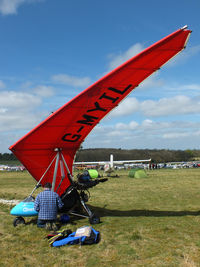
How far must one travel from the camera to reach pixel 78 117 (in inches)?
255

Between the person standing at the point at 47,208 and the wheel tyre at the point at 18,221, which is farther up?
the person standing at the point at 47,208

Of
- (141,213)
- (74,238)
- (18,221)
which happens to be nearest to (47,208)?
(74,238)

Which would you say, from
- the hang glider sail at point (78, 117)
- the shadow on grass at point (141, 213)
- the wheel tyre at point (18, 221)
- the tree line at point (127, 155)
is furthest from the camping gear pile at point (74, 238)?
the tree line at point (127, 155)

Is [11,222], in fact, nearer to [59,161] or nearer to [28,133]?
[59,161]

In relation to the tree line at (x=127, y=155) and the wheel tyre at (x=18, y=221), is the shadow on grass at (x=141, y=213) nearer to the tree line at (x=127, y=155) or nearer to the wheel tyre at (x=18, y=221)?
the wheel tyre at (x=18, y=221)

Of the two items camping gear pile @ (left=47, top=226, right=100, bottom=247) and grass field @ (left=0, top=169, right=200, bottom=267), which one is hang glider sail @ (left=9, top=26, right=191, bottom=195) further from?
camping gear pile @ (left=47, top=226, right=100, bottom=247)

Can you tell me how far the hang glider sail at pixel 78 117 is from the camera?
17.3 feet

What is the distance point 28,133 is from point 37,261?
2973 millimetres

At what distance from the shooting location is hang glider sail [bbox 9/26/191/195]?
5269mm

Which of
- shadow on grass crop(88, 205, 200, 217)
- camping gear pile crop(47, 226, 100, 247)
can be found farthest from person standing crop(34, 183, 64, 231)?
shadow on grass crop(88, 205, 200, 217)

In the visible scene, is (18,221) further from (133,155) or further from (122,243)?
(133,155)

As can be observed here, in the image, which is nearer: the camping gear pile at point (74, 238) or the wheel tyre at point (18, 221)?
the camping gear pile at point (74, 238)

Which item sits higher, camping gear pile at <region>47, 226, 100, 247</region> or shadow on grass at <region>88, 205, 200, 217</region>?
camping gear pile at <region>47, 226, 100, 247</region>

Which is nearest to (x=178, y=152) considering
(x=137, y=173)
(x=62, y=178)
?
(x=137, y=173)
